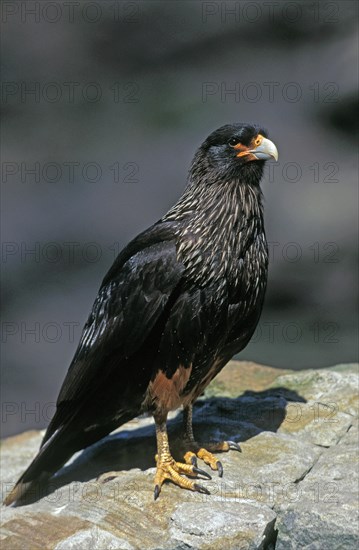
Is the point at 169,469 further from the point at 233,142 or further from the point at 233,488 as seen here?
the point at 233,142

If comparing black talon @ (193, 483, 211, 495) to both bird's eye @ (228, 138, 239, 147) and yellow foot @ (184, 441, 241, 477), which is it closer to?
yellow foot @ (184, 441, 241, 477)

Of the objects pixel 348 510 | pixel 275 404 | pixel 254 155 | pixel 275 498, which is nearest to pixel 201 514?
pixel 275 498

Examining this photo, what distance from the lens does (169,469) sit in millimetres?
3666

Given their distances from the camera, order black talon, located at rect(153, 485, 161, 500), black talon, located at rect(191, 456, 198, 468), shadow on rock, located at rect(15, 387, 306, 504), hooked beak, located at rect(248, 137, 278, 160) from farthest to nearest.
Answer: shadow on rock, located at rect(15, 387, 306, 504) → black talon, located at rect(191, 456, 198, 468) → hooked beak, located at rect(248, 137, 278, 160) → black talon, located at rect(153, 485, 161, 500)

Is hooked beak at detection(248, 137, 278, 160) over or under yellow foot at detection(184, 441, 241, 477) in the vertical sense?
over

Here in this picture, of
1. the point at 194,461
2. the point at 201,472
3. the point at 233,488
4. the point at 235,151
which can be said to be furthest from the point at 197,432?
the point at 235,151

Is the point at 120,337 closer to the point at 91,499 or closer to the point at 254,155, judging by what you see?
the point at 91,499

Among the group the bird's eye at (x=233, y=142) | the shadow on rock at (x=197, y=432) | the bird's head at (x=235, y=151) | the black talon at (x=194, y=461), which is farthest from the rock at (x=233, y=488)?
the bird's eye at (x=233, y=142)

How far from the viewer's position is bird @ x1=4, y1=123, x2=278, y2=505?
3541mm

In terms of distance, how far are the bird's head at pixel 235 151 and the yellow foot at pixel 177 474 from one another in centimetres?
129

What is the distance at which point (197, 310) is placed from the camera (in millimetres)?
3508

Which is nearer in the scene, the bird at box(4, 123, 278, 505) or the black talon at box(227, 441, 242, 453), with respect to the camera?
the bird at box(4, 123, 278, 505)

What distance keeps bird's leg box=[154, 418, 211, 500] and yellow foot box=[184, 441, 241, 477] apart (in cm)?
6

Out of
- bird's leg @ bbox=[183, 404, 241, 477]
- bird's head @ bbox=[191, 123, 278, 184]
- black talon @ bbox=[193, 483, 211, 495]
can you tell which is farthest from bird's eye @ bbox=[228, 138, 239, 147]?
black talon @ bbox=[193, 483, 211, 495]
